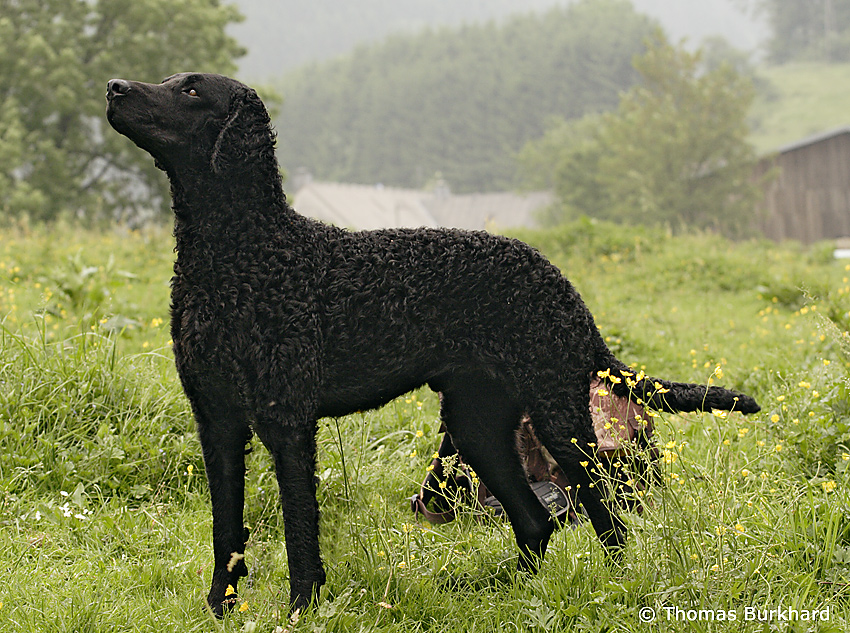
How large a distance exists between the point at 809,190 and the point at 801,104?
38.8 meters

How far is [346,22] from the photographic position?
4429 inches

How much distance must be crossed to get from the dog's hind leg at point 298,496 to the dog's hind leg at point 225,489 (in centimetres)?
21

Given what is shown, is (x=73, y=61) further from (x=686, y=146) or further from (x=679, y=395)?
(x=679, y=395)

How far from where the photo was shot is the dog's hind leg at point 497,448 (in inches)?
104

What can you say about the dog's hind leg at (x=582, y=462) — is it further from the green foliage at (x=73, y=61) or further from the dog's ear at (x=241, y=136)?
the green foliage at (x=73, y=61)

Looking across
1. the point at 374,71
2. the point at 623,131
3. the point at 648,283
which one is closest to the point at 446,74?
the point at 374,71

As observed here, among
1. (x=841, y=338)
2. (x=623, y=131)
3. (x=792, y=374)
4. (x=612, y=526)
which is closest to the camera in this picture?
(x=612, y=526)

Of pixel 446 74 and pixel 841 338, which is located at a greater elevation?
pixel 446 74

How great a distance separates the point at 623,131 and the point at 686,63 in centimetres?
347

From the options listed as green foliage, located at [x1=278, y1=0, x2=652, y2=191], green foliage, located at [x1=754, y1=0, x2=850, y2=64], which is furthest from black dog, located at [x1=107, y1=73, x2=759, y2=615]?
green foliage, located at [x1=754, y1=0, x2=850, y2=64]

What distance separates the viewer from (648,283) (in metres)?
10.6

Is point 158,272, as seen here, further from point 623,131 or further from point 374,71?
point 374,71

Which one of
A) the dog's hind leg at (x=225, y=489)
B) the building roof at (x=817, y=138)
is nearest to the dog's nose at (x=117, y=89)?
the dog's hind leg at (x=225, y=489)

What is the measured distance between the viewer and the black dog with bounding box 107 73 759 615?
223 cm
